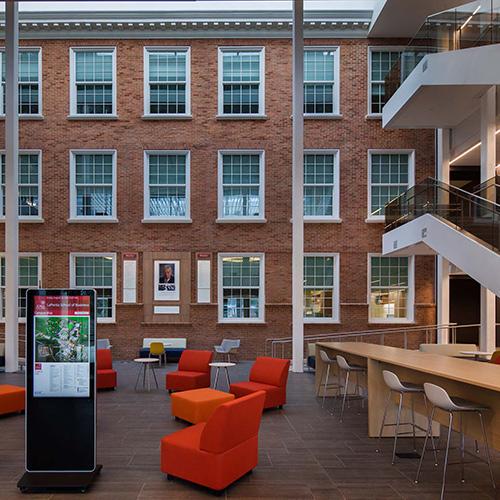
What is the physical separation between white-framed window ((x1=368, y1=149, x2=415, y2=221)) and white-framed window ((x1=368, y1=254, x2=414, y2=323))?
1.78 m

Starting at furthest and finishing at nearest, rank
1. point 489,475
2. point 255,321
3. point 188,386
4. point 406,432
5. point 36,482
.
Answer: point 255,321 → point 188,386 → point 406,432 → point 489,475 → point 36,482

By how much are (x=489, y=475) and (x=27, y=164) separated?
47.8 ft

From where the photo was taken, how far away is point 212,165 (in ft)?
47.6

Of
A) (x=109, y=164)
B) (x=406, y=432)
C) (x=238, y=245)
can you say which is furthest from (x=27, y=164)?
(x=406, y=432)

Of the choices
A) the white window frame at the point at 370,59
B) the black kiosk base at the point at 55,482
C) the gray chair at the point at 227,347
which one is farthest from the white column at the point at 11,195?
the white window frame at the point at 370,59

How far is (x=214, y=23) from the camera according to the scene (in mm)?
14367

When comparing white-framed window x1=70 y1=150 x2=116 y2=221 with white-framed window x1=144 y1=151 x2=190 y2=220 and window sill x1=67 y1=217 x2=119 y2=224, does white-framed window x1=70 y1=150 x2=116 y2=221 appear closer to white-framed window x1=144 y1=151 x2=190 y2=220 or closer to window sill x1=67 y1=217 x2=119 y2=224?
→ window sill x1=67 y1=217 x2=119 y2=224

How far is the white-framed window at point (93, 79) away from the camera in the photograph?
14625mm

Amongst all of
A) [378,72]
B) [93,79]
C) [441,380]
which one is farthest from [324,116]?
[441,380]

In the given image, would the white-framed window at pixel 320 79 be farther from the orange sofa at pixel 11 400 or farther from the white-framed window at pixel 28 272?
the orange sofa at pixel 11 400

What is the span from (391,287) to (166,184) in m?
7.82

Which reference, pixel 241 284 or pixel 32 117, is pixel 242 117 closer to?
pixel 241 284

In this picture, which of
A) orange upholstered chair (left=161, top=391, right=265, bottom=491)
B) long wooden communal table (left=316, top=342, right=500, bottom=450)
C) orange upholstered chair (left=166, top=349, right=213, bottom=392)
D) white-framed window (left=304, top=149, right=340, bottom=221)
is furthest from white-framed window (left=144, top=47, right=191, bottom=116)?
orange upholstered chair (left=161, top=391, right=265, bottom=491)

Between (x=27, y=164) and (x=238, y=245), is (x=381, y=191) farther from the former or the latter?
(x=27, y=164)
